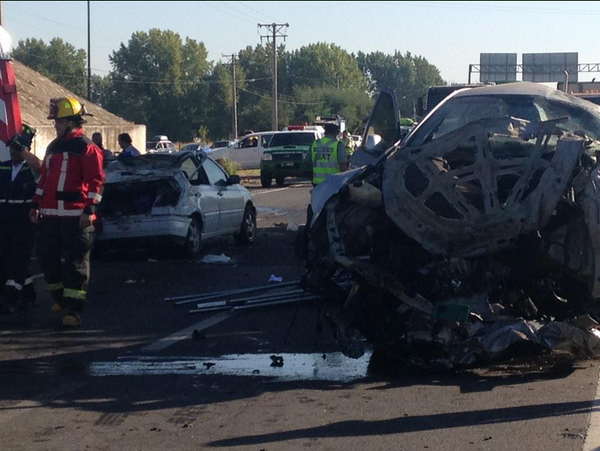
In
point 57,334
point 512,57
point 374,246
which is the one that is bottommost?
point 57,334

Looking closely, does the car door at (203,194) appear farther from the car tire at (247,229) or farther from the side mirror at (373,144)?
the side mirror at (373,144)

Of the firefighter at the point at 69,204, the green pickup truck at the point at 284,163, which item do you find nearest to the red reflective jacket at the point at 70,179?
the firefighter at the point at 69,204

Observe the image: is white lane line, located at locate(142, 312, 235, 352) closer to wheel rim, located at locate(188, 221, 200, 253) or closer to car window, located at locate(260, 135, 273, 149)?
wheel rim, located at locate(188, 221, 200, 253)

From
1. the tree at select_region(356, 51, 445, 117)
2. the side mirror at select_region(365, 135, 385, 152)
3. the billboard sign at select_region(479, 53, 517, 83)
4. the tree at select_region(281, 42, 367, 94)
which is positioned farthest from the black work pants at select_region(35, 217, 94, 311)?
the tree at select_region(356, 51, 445, 117)

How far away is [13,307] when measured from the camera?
955 cm

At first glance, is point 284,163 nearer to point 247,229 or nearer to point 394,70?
point 247,229

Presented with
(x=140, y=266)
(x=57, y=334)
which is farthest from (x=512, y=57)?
(x=57, y=334)

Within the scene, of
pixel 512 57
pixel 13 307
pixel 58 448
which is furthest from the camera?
pixel 512 57

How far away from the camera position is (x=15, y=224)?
9.49 metres

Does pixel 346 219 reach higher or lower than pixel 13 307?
higher

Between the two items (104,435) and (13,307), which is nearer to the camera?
(104,435)

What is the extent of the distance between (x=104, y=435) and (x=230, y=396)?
41.5 inches

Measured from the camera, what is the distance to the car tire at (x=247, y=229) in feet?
50.9

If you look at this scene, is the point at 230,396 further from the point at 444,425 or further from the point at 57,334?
the point at 57,334
